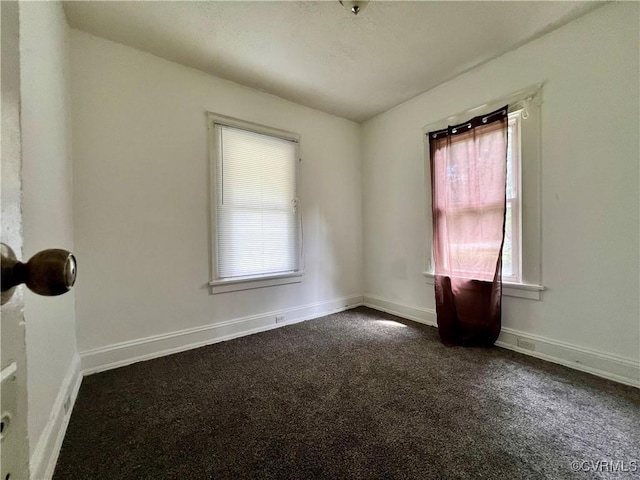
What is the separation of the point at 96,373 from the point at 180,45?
2744 mm

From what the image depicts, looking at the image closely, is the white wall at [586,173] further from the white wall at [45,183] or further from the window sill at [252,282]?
the white wall at [45,183]

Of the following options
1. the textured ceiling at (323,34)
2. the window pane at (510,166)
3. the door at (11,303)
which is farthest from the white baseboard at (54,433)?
the window pane at (510,166)

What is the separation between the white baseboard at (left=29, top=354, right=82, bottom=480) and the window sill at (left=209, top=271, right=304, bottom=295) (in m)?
1.17

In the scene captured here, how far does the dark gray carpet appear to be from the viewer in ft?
4.05

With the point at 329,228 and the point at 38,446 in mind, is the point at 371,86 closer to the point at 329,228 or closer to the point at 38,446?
the point at 329,228

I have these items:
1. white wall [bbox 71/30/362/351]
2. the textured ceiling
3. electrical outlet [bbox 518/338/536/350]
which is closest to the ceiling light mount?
the textured ceiling

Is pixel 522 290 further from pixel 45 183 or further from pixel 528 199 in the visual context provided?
pixel 45 183

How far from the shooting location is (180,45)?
7.50ft

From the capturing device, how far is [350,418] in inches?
60.6

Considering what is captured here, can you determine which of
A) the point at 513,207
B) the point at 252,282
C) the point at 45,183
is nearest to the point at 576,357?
the point at 513,207

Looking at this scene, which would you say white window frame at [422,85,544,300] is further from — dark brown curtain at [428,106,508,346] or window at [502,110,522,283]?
dark brown curtain at [428,106,508,346]

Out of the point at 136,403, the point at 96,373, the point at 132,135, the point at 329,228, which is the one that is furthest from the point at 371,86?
the point at 96,373

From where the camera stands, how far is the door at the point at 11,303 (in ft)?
1.10

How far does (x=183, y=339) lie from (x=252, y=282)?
0.83m
